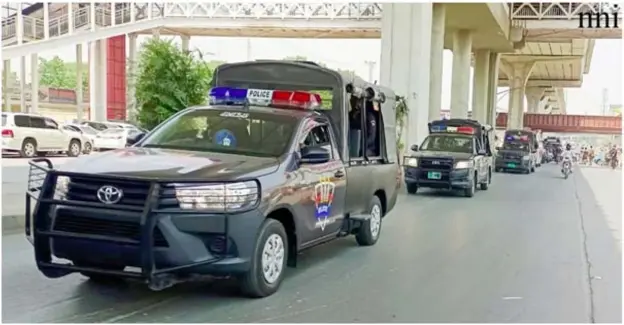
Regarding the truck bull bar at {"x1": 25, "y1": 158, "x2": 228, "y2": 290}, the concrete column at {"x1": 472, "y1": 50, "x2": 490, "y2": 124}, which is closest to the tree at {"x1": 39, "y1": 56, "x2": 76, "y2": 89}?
the concrete column at {"x1": 472, "y1": 50, "x2": 490, "y2": 124}

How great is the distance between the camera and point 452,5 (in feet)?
107

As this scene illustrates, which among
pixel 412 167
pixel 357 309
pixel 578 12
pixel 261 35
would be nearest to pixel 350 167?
pixel 357 309

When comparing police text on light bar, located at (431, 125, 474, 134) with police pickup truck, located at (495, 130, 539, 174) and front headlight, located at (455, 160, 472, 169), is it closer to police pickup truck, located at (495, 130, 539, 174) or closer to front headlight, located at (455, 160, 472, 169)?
front headlight, located at (455, 160, 472, 169)

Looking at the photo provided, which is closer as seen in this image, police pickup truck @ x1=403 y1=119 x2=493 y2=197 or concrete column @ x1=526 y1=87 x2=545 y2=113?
police pickup truck @ x1=403 y1=119 x2=493 y2=197

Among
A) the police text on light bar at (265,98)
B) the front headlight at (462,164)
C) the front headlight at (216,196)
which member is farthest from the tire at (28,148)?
the front headlight at (216,196)

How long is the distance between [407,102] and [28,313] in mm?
21335

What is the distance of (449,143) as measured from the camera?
787 inches

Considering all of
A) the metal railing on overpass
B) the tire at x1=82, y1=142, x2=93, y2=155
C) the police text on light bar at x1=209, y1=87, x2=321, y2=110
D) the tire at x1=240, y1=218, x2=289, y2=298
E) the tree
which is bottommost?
the tire at x1=82, y1=142, x2=93, y2=155

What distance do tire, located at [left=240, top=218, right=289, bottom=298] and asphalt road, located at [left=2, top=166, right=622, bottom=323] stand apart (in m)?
0.10

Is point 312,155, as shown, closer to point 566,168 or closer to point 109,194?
point 109,194

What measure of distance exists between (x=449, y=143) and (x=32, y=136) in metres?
15.8

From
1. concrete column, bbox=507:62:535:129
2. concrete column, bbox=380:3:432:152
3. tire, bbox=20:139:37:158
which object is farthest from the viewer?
concrete column, bbox=507:62:535:129

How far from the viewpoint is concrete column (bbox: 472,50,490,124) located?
48.9 m

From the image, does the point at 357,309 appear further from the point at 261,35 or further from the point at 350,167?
the point at 261,35
